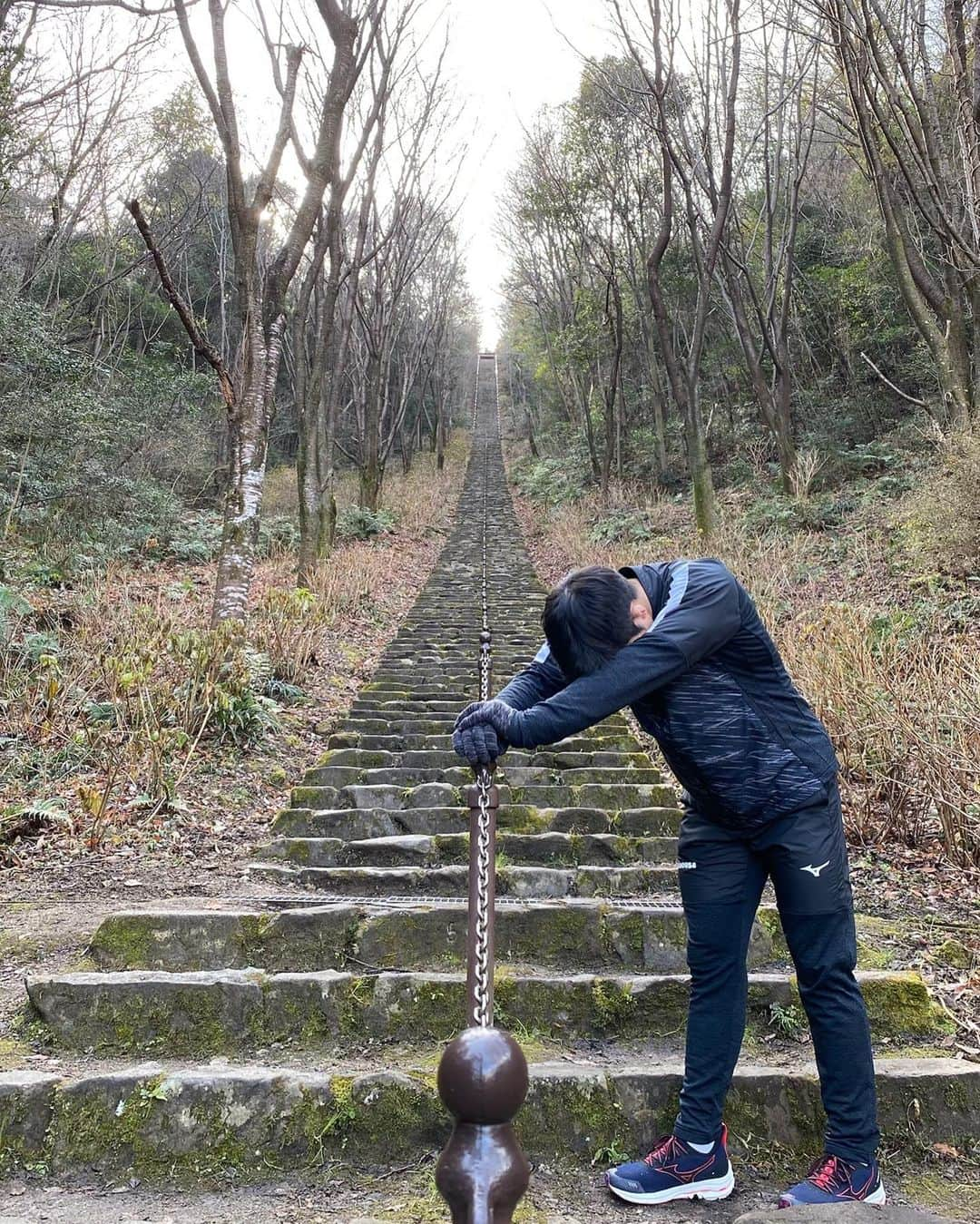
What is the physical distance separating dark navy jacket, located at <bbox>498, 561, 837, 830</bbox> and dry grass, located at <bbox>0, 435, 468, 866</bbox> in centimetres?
327

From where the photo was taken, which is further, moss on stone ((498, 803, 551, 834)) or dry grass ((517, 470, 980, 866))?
moss on stone ((498, 803, 551, 834))

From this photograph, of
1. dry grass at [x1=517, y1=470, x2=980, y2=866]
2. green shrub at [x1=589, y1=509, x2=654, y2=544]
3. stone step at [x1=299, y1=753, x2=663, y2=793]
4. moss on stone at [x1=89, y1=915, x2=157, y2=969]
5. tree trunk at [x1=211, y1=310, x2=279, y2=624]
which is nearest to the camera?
moss on stone at [x1=89, y1=915, x2=157, y2=969]

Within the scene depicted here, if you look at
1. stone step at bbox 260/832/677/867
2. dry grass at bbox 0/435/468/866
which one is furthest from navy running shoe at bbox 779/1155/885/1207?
dry grass at bbox 0/435/468/866

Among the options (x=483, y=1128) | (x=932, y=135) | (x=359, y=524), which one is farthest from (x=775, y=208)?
(x=483, y=1128)

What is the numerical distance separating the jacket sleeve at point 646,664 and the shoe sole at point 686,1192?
121cm

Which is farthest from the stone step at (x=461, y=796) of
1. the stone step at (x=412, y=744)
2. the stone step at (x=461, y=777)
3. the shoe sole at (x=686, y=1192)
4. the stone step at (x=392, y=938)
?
the shoe sole at (x=686, y=1192)

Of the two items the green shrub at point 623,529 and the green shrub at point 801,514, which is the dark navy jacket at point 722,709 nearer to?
the green shrub at point 801,514

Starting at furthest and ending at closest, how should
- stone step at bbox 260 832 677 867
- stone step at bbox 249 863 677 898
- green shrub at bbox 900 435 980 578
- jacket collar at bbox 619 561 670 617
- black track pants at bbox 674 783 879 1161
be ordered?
1. green shrub at bbox 900 435 980 578
2. stone step at bbox 260 832 677 867
3. stone step at bbox 249 863 677 898
4. jacket collar at bbox 619 561 670 617
5. black track pants at bbox 674 783 879 1161

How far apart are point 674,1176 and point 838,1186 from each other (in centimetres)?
40

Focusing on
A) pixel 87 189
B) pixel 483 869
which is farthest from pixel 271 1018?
pixel 87 189

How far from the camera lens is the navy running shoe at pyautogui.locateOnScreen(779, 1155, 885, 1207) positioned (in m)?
2.09

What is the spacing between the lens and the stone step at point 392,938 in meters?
3.19

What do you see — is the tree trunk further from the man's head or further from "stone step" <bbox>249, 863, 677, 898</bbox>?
the man's head

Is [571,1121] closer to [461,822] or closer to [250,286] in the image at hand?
[461,822]
